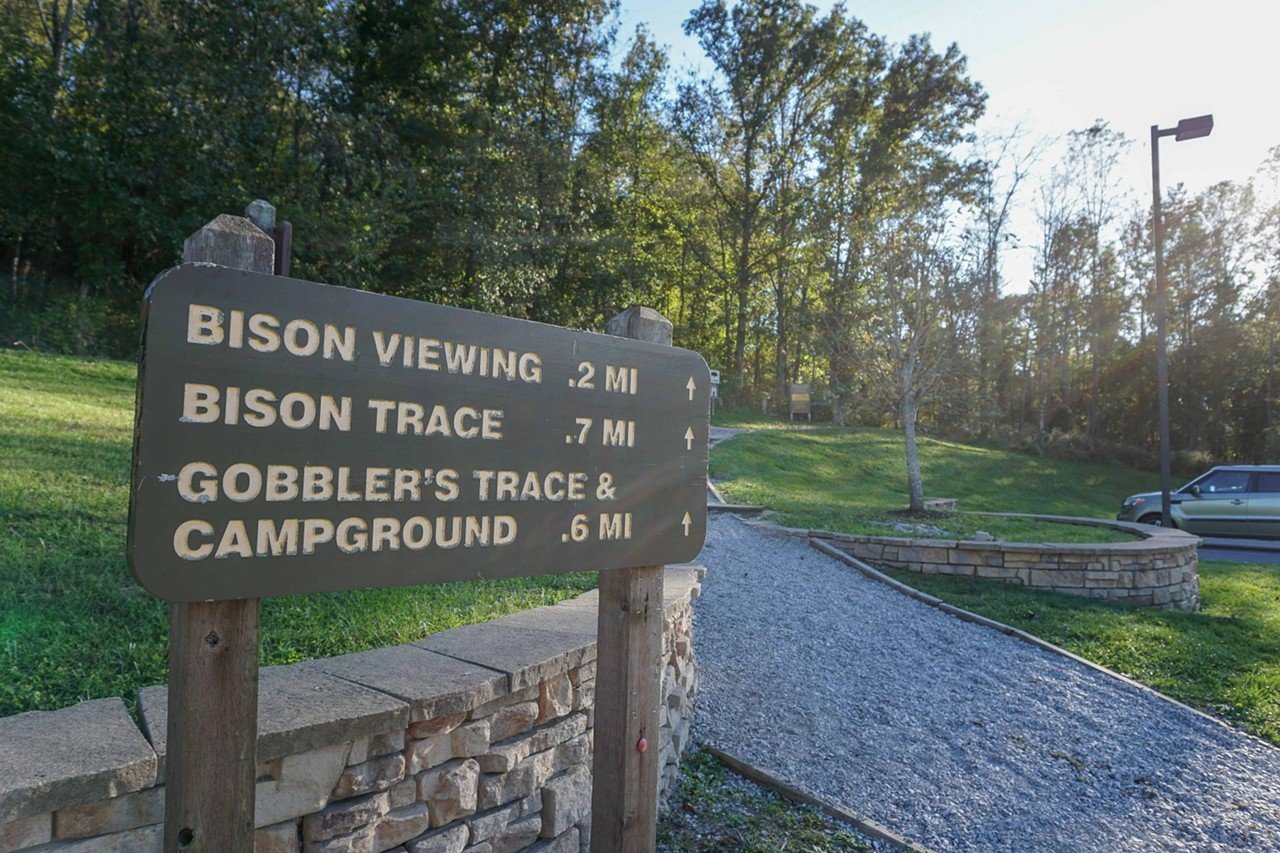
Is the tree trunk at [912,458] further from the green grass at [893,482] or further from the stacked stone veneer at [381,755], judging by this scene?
the stacked stone veneer at [381,755]

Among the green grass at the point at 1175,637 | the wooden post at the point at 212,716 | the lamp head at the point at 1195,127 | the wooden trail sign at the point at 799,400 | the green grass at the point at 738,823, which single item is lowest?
the green grass at the point at 738,823

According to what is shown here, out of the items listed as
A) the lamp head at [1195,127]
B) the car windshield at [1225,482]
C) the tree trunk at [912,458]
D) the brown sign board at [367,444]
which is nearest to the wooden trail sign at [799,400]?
the car windshield at [1225,482]

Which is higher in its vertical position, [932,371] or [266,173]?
[266,173]

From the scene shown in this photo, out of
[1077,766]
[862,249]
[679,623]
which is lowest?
[1077,766]

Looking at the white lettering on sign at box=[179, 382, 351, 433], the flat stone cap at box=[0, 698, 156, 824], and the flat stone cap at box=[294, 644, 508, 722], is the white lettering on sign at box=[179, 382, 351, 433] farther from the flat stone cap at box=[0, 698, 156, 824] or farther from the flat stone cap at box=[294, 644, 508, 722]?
the flat stone cap at box=[294, 644, 508, 722]

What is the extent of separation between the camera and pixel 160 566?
146 centimetres

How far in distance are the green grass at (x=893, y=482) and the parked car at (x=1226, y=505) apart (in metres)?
3.73

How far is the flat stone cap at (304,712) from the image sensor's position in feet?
7.22

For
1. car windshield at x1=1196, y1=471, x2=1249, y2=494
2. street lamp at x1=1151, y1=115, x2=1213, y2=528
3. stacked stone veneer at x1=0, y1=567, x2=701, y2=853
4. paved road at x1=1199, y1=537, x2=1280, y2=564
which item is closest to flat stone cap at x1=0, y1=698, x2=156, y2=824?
stacked stone veneer at x1=0, y1=567, x2=701, y2=853

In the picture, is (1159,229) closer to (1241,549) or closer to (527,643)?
(1241,549)

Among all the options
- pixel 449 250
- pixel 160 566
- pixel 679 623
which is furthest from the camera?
pixel 449 250

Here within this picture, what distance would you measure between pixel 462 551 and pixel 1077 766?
15.5 feet

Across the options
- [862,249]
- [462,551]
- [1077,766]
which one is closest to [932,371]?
[862,249]

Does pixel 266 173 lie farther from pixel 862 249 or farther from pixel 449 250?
pixel 862 249
